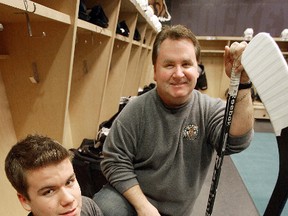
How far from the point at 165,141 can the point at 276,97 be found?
2.12ft

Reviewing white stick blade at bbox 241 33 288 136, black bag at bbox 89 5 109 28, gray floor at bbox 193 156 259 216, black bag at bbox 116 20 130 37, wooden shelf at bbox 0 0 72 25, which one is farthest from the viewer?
black bag at bbox 116 20 130 37

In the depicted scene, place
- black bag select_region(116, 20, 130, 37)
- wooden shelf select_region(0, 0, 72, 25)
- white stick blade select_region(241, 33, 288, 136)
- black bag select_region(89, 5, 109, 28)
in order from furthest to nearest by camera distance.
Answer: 1. black bag select_region(116, 20, 130, 37)
2. black bag select_region(89, 5, 109, 28)
3. wooden shelf select_region(0, 0, 72, 25)
4. white stick blade select_region(241, 33, 288, 136)

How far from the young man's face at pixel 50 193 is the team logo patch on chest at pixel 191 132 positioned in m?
0.57

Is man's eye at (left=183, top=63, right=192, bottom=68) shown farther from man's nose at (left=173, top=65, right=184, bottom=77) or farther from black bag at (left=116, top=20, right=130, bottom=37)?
black bag at (left=116, top=20, right=130, bottom=37)

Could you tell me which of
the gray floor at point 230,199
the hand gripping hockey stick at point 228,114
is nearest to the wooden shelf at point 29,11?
the hand gripping hockey stick at point 228,114

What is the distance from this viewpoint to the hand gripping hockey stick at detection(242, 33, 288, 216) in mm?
548

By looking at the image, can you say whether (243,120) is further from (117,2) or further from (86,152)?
(117,2)

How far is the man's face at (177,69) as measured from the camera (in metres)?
1.09

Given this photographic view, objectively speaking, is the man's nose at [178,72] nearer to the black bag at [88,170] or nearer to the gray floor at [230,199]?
the black bag at [88,170]

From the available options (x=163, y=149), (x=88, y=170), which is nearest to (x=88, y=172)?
(x=88, y=170)

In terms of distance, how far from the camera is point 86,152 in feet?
5.39

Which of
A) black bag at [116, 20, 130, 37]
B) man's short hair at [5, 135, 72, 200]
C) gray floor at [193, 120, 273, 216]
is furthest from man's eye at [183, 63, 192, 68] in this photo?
gray floor at [193, 120, 273, 216]

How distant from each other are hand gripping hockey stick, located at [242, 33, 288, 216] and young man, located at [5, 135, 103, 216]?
0.58 metres

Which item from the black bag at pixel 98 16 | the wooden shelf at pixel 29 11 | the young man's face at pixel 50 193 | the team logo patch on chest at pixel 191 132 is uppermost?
the black bag at pixel 98 16
